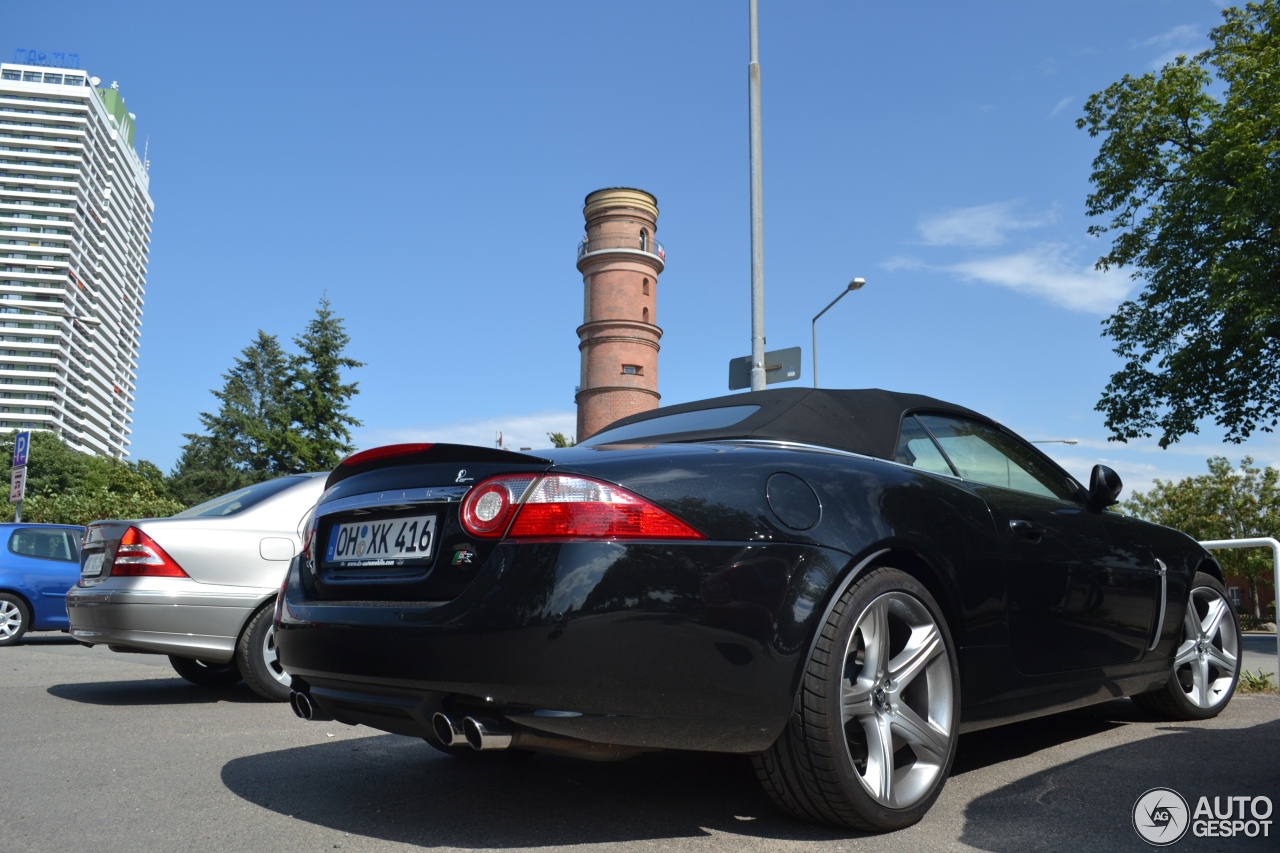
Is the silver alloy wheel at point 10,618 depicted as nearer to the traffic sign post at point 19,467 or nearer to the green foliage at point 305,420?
the traffic sign post at point 19,467

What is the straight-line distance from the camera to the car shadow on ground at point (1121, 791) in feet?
9.46

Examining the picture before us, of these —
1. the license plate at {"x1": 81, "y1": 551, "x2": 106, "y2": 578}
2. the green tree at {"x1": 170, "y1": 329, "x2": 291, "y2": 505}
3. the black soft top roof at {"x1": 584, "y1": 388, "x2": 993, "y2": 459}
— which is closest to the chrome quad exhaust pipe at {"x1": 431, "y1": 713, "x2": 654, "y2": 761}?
the black soft top roof at {"x1": 584, "y1": 388, "x2": 993, "y2": 459}

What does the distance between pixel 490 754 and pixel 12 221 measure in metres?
183

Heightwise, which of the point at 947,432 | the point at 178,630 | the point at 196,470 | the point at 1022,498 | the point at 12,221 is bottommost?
the point at 178,630

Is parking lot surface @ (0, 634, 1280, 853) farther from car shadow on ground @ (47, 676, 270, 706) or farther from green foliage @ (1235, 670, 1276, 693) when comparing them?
green foliage @ (1235, 670, 1276, 693)

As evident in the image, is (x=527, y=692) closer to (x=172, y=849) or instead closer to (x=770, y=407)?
(x=172, y=849)

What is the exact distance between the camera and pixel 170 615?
5941mm

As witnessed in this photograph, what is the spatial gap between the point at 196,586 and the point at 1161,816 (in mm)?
4962

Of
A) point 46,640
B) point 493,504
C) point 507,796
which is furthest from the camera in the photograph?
point 46,640

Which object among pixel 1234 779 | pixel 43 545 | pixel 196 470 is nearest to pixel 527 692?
pixel 1234 779

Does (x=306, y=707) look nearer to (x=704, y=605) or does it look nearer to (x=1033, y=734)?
(x=704, y=605)

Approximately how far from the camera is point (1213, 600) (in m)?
5.17

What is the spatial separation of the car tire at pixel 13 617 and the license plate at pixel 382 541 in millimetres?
10251

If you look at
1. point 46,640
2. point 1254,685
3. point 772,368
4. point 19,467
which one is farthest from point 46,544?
point 1254,685
